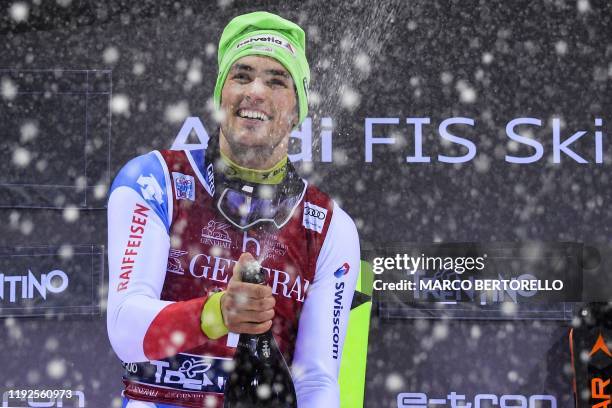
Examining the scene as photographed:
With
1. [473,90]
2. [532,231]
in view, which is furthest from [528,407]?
[473,90]

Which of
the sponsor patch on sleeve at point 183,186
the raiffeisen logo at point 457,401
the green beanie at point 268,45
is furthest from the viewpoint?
the raiffeisen logo at point 457,401

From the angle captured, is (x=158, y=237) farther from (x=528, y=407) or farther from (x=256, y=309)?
(x=528, y=407)

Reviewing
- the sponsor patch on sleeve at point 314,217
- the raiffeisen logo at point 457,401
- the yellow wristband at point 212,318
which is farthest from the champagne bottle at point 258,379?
the raiffeisen logo at point 457,401

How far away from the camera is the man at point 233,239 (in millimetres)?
2033

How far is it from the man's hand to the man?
206mm

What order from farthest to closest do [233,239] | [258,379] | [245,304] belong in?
[233,239], [258,379], [245,304]

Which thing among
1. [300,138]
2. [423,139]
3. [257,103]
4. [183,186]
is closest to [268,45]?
[257,103]

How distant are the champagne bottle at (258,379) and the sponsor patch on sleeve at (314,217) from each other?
1.20 feet

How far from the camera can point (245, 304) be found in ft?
5.70

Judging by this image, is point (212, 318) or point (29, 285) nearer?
point (212, 318)

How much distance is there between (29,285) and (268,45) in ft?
8.09

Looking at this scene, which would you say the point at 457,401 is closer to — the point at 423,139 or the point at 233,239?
the point at 423,139

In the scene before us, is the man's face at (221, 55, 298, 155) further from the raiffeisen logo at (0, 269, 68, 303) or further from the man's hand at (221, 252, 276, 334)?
the raiffeisen logo at (0, 269, 68, 303)

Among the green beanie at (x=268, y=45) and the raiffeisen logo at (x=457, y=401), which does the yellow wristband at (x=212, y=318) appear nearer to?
the green beanie at (x=268, y=45)
